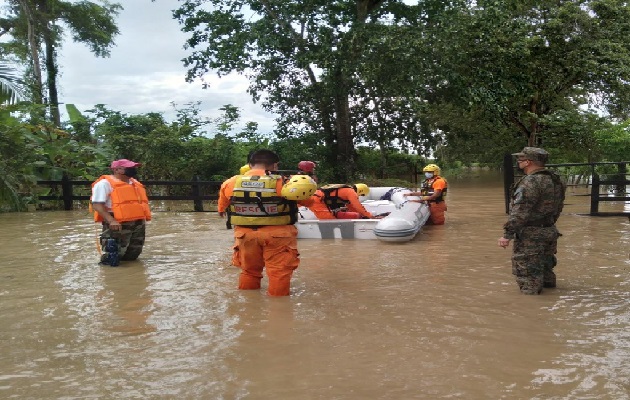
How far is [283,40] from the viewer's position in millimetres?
19438

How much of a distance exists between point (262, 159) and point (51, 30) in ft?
79.0

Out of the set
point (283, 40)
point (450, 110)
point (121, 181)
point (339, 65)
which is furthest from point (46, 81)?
point (121, 181)

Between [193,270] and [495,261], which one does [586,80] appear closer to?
[495,261]

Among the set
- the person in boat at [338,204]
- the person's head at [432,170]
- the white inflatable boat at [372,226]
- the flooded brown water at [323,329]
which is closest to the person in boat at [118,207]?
the flooded brown water at [323,329]

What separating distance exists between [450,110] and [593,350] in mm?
22839

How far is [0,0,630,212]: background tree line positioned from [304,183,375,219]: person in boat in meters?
7.40

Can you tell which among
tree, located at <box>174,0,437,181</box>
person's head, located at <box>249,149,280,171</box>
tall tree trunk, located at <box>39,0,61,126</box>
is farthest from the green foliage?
tall tree trunk, located at <box>39,0,61,126</box>

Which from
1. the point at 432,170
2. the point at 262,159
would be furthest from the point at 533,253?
the point at 432,170

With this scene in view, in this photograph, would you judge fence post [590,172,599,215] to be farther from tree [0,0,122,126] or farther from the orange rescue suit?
tree [0,0,122,126]

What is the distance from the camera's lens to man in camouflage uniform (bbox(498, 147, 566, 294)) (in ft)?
20.2

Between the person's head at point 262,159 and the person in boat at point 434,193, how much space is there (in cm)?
600

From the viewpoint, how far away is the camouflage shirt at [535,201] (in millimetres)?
6137

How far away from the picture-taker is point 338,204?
11258mm

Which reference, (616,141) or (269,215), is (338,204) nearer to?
(269,215)
